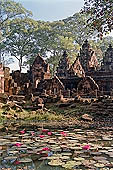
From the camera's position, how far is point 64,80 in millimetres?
27359

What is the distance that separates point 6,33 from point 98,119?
3408cm

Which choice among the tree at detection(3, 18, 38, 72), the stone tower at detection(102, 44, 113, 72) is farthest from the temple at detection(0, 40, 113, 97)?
the tree at detection(3, 18, 38, 72)

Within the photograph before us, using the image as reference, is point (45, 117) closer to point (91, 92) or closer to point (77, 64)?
point (91, 92)

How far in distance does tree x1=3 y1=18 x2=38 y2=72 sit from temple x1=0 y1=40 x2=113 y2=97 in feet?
40.3

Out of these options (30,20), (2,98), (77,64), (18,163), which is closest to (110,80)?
(77,64)

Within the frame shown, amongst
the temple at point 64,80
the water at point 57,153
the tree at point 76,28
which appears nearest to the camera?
the water at point 57,153

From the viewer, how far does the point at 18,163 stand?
5.34m

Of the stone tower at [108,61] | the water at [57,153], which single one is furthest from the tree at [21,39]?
the water at [57,153]

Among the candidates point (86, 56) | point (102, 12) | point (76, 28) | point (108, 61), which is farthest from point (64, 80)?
point (76, 28)

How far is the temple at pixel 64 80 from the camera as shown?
21141mm

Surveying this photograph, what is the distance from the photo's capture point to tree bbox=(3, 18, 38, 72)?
44000 mm

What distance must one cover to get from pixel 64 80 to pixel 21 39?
2128cm

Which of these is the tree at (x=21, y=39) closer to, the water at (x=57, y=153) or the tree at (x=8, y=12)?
the tree at (x=8, y=12)

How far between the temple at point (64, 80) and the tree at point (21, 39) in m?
12.3
